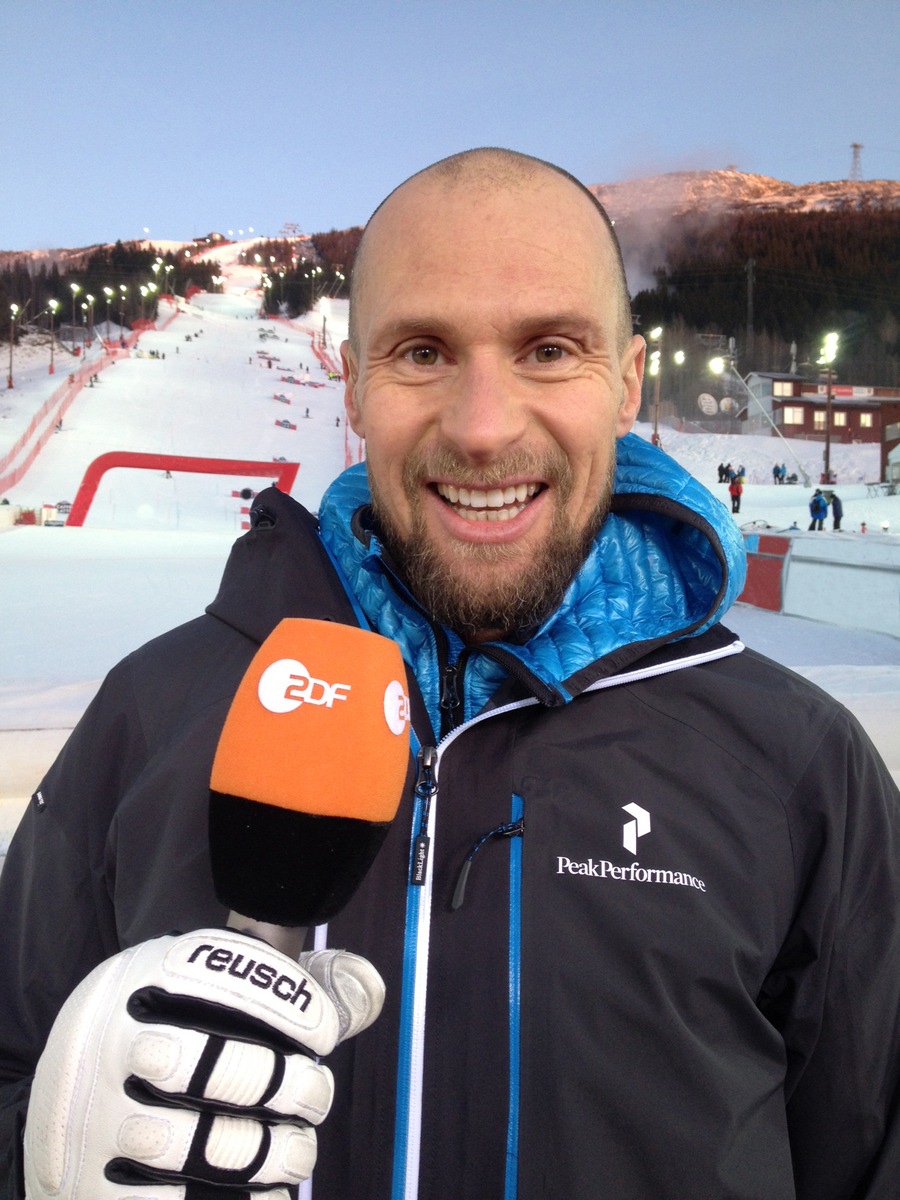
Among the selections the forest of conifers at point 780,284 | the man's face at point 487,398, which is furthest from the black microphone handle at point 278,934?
the forest of conifers at point 780,284

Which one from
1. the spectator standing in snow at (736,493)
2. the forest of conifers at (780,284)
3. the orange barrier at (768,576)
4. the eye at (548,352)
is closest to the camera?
the eye at (548,352)

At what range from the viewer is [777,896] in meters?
0.88

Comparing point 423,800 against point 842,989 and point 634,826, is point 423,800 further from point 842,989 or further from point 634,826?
point 842,989

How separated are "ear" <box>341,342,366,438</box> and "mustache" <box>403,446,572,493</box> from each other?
17cm

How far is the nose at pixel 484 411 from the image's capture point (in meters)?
0.92

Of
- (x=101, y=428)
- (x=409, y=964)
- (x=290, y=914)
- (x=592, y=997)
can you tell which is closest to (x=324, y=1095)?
(x=290, y=914)

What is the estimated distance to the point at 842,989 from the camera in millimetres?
880

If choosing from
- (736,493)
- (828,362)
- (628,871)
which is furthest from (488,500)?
(828,362)

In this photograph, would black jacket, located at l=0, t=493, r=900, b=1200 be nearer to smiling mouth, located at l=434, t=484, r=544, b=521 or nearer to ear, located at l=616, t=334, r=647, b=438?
smiling mouth, located at l=434, t=484, r=544, b=521

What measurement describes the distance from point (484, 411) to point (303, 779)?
51 centimetres

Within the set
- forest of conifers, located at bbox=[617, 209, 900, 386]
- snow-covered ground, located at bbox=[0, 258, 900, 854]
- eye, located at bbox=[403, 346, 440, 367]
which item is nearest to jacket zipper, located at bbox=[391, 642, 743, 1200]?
eye, located at bbox=[403, 346, 440, 367]

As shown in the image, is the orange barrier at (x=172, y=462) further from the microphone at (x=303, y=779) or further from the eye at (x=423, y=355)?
the microphone at (x=303, y=779)

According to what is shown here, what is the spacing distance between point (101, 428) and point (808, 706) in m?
19.0

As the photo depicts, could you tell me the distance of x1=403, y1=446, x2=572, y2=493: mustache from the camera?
937mm
